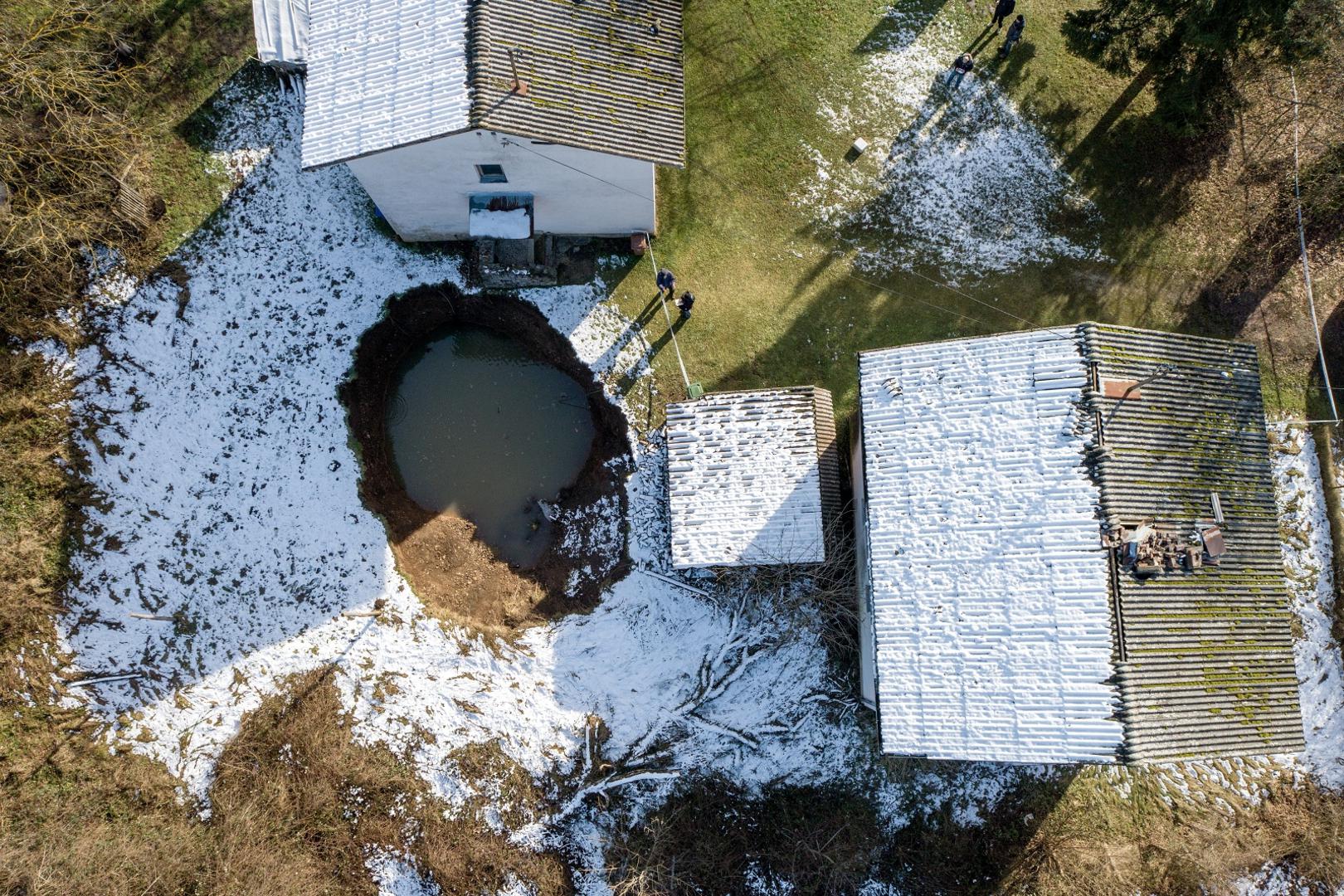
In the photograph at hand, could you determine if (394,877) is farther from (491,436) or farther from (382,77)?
(382,77)

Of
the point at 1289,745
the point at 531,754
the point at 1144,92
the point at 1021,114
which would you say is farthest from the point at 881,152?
the point at 531,754

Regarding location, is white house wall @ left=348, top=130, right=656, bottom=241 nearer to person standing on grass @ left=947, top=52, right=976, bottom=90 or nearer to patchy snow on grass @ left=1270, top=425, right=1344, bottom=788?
person standing on grass @ left=947, top=52, right=976, bottom=90

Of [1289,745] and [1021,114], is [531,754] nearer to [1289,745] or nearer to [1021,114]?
[1289,745]

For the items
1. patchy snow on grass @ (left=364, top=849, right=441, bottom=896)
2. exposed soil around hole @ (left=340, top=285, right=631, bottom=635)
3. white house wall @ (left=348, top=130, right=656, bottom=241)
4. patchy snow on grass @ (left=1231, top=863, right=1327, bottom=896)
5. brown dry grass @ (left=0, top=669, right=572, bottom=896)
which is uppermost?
white house wall @ (left=348, top=130, right=656, bottom=241)

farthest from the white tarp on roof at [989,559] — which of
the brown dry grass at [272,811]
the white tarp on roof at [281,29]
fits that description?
the white tarp on roof at [281,29]

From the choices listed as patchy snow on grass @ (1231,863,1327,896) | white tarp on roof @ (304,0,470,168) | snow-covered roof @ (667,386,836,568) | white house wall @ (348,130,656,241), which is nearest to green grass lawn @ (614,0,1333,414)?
white house wall @ (348,130,656,241)

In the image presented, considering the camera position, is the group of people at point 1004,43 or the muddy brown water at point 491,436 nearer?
the group of people at point 1004,43

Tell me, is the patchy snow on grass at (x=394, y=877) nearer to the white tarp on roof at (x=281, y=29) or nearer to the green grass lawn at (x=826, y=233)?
the green grass lawn at (x=826, y=233)
